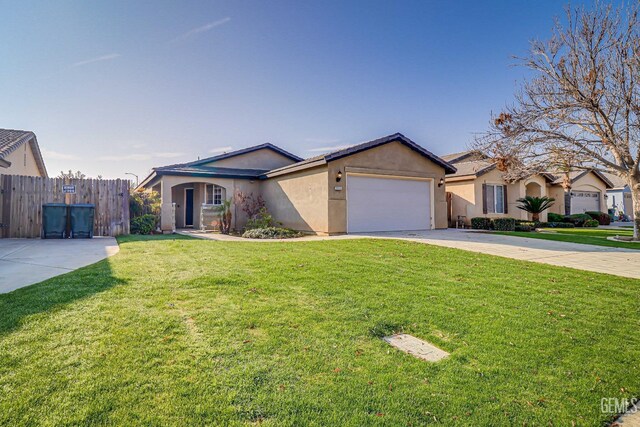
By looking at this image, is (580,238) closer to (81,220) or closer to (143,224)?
(143,224)

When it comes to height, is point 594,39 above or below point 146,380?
above

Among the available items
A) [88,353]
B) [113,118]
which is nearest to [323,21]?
[113,118]

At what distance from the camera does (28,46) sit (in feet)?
36.7

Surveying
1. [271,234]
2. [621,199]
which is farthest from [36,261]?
[621,199]

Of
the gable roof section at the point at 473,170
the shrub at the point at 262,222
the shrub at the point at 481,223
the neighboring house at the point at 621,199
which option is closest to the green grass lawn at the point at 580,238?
the shrub at the point at 481,223

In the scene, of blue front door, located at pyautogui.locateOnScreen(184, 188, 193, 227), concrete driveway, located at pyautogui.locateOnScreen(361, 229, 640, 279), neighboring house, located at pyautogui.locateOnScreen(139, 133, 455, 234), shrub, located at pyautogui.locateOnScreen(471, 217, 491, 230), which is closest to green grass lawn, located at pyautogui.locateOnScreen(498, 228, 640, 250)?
concrete driveway, located at pyautogui.locateOnScreen(361, 229, 640, 279)

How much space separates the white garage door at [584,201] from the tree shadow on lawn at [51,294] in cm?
3149

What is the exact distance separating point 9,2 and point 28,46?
6.59 ft

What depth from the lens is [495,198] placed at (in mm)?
19969

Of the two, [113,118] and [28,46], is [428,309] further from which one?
[113,118]

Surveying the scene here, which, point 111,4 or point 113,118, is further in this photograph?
point 113,118

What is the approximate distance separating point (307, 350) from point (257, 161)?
1757 centimetres

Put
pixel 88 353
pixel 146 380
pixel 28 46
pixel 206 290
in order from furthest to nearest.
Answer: pixel 28 46
pixel 206 290
pixel 88 353
pixel 146 380

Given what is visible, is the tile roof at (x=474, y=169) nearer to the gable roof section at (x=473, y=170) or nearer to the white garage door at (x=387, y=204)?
the gable roof section at (x=473, y=170)
